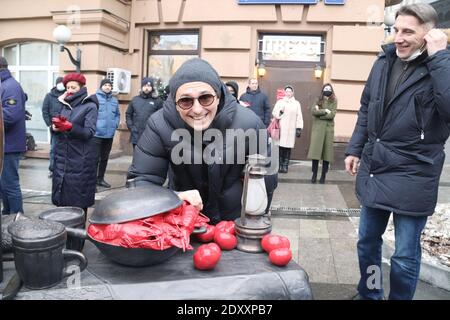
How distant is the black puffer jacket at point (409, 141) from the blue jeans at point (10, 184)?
3525mm

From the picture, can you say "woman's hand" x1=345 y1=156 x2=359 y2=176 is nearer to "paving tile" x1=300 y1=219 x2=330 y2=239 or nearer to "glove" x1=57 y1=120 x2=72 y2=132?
"paving tile" x1=300 y1=219 x2=330 y2=239

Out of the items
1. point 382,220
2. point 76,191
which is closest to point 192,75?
point 382,220

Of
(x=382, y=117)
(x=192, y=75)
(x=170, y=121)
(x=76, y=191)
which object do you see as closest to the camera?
(x=192, y=75)

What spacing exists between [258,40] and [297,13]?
3.39 feet

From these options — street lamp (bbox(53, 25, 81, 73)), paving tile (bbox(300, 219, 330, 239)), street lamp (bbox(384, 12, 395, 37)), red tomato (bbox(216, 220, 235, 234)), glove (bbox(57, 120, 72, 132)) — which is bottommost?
paving tile (bbox(300, 219, 330, 239))

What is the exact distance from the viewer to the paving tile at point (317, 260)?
333 centimetres

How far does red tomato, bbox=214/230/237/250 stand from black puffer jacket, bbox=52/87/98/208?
2797 millimetres

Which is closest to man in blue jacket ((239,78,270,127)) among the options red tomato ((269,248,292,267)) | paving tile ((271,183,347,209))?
paving tile ((271,183,347,209))

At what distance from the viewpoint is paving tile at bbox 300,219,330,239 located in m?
4.39

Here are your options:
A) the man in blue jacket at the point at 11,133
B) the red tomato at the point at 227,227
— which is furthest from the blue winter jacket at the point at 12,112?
the red tomato at the point at 227,227

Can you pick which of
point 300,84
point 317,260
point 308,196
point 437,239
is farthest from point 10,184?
point 300,84

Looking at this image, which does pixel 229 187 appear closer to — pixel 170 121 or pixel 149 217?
pixel 170 121

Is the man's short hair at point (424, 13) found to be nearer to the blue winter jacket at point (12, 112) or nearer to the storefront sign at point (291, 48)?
the blue winter jacket at point (12, 112)

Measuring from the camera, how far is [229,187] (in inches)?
85.7
